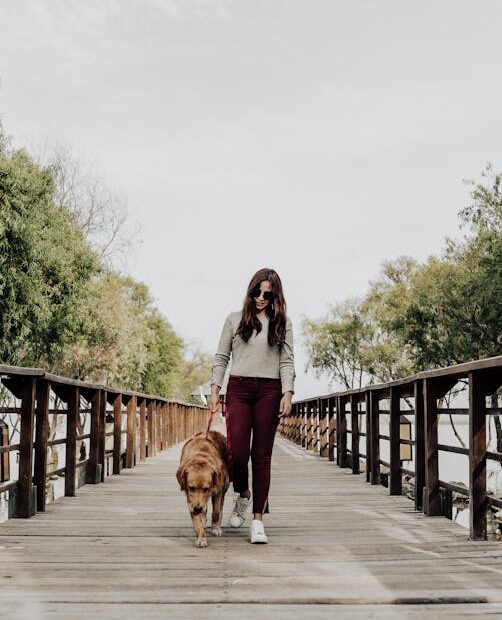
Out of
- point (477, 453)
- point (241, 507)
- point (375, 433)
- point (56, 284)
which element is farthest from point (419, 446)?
point (56, 284)

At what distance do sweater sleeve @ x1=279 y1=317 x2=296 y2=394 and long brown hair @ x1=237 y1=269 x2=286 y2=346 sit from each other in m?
0.06

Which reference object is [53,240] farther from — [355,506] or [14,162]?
[355,506]

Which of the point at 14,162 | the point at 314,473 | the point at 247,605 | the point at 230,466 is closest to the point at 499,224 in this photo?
the point at 14,162

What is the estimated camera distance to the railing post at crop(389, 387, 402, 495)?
7.99 meters

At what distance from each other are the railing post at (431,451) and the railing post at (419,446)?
124 millimetres

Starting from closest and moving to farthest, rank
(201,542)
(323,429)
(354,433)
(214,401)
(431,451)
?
1. (201,542)
2. (214,401)
3. (431,451)
4. (354,433)
5. (323,429)

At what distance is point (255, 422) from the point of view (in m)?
5.33

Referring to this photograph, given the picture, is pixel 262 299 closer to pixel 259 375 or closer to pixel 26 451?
pixel 259 375

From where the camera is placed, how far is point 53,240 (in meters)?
22.8

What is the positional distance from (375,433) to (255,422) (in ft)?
13.7

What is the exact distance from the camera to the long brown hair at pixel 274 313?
5277mm

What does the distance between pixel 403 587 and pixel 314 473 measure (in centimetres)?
749

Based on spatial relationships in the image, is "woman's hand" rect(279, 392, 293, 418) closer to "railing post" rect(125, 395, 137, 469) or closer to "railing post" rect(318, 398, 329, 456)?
"railing post" rect(125, 395, 137, 469)

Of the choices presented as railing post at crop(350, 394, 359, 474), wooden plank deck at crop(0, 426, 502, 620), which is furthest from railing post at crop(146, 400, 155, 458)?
wooden plank deck at crop(0, 426, 502, 620)
